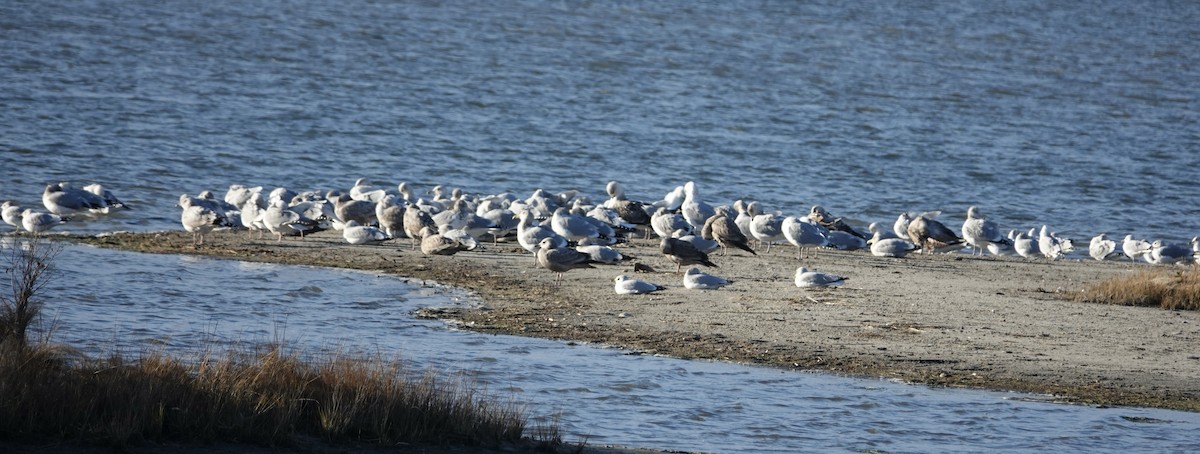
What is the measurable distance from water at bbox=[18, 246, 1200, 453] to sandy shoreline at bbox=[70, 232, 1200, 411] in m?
0.46

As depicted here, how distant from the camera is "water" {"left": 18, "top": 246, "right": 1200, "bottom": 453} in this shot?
884cm

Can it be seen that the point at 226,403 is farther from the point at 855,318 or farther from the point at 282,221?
the point at 282,221

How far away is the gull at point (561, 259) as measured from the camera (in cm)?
1466

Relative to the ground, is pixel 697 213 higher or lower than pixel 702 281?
higher

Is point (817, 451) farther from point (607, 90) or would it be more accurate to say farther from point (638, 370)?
point (607, 90)

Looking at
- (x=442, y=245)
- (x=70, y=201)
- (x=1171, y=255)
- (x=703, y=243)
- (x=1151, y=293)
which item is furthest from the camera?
(x=1171, y=255)

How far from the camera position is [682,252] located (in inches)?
600

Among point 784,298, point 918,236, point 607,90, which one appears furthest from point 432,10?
point 784,298

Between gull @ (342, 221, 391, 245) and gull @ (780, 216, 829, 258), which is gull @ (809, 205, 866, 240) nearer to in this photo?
gull @ (780, 216, 829, 258)

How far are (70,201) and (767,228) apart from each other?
28.1 ft

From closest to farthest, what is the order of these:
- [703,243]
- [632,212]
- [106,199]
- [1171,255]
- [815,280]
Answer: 1. [815,280]
2. [703,243]
3. [106,199]
4. [1171,255]
5. [632,212]

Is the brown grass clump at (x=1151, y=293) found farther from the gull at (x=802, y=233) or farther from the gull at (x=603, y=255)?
the gull at (x=603, y=255)

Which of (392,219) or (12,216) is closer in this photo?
(12,216)

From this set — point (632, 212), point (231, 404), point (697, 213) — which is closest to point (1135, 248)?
point (697, 213)
